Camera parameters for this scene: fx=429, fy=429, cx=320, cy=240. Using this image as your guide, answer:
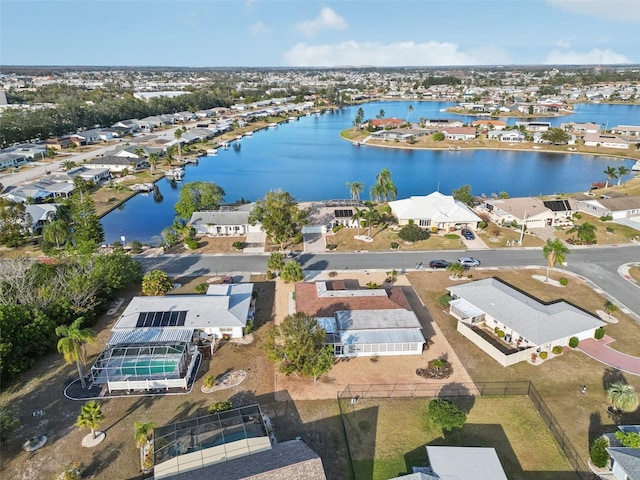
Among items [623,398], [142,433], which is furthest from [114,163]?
[623,398]

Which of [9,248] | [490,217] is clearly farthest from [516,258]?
[9,248]

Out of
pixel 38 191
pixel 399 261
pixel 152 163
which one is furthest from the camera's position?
pixel 152 163

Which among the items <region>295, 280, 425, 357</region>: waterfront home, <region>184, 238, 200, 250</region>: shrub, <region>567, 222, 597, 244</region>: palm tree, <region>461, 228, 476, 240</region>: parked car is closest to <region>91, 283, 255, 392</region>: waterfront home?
<region>295, 280, 425, 357</region>: waterfront home

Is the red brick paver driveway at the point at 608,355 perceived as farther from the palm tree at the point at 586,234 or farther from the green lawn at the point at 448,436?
the palm tree at the point at 586,234

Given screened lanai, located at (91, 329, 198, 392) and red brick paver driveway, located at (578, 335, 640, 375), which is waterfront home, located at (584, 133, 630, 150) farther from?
screened lanai, located at (91, 329, 198, 392)

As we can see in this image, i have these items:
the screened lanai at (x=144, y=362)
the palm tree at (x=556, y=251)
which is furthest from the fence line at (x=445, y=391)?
the palm tree at (x=556, y=251)

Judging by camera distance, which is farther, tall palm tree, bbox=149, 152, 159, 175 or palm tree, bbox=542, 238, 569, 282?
tall palm tree, bbox=149, 152, 159, 175

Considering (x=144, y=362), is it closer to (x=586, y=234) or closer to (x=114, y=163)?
(x=586, y=234)
